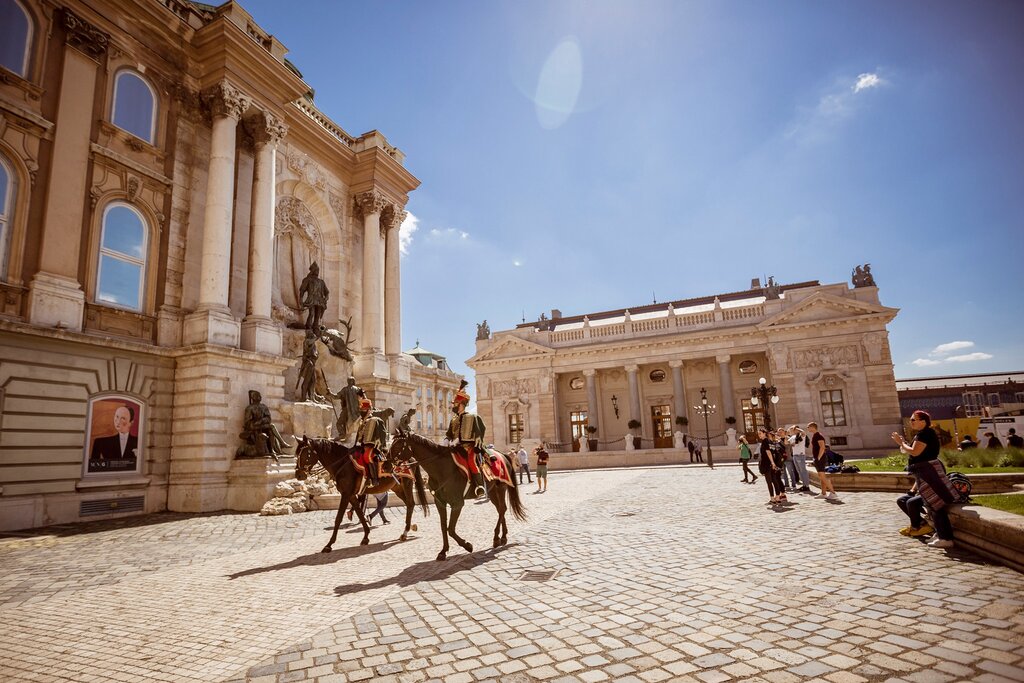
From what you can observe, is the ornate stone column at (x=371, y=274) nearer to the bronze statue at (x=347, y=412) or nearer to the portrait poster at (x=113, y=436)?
the bronze statue at (x=347, y=412)

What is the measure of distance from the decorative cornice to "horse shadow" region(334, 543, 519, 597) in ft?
53.9

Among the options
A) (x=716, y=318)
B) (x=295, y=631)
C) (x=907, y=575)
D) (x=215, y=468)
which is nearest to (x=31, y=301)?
(x=215, y=468)

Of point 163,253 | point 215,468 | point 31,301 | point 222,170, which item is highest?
point 222,170

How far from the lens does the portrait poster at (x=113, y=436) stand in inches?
496

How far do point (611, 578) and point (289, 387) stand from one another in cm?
1639

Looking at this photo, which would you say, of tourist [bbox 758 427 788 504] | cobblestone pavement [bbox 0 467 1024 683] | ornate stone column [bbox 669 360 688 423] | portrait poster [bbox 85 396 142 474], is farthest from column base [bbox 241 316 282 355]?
ornate stone column [bbox 669 360 688 423]

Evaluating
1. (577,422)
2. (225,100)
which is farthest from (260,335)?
(577,422)

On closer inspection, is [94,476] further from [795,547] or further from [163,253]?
[795,547]

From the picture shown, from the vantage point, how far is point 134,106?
14875mm

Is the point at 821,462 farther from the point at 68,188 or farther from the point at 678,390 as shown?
the point at 678,390

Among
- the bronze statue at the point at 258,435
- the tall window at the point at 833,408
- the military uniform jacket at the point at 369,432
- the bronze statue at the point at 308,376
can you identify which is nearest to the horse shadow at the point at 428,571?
the military uniform jacket at the point at 369,432

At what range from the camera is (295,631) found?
442cm

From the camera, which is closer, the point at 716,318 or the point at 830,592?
the point at 830,592

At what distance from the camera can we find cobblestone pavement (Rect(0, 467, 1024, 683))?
140 inches
